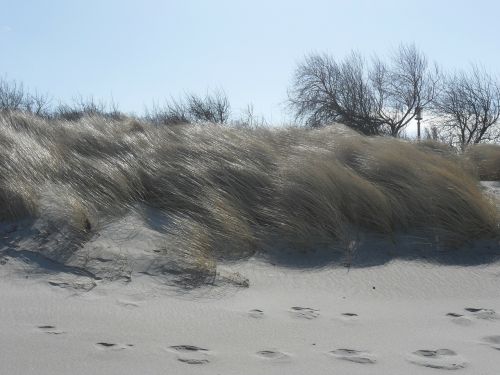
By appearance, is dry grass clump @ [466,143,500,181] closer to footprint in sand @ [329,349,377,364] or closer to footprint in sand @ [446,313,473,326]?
footprint in sand @ [446,313,473,326]

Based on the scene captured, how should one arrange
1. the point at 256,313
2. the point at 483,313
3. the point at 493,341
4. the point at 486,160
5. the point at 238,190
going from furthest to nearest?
the point at 486,160, the point at 238,190, the point at 483,313, the point at 256,313, the point at 493,341

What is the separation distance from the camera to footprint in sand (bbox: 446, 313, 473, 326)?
13.5 ft

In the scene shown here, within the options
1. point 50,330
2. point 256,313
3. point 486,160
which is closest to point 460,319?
point 256,313

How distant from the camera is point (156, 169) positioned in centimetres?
676

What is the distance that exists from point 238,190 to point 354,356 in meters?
3.29

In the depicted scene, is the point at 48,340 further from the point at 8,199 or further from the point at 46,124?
the point at 46,124

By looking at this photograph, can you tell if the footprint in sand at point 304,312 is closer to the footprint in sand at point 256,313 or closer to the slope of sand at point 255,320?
the slope of sand at point 255,320

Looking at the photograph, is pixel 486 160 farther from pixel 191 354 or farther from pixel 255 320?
pixel 191 354

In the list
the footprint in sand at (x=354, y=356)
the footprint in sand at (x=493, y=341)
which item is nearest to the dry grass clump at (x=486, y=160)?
the footprint in sand at (x=493, y=341)

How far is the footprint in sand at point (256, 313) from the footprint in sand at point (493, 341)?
1416mm

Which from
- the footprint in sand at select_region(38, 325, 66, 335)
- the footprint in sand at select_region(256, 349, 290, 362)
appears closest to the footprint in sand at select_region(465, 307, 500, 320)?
the footprint in sand at select_region(256, 349, 290, 362)

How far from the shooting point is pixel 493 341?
3.71 metres

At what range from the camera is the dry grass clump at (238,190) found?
5668mm

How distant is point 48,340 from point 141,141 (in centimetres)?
469
